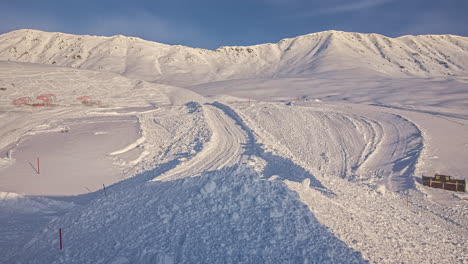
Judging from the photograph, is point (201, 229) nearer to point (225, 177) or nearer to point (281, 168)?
point (225, 177)

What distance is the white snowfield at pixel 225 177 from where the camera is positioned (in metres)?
6.23

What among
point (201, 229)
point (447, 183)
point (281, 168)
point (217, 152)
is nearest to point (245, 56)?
point (217, 152)

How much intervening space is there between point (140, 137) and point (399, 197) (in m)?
13.5

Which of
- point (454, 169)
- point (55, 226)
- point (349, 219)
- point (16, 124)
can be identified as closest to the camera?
point (349, 219)

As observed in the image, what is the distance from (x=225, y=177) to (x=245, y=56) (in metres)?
83.8

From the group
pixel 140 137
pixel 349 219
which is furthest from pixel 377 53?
pixel 349 219

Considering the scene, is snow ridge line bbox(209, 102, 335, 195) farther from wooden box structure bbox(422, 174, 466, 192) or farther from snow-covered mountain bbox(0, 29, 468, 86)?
snow-covered mountain bbox(0, 29, 468, 86)

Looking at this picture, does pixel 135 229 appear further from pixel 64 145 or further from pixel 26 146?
pixel 26 146

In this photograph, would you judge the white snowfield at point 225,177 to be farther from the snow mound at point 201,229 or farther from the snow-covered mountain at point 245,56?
the snow-covered mountain at point 245,56

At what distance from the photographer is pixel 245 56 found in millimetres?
88688

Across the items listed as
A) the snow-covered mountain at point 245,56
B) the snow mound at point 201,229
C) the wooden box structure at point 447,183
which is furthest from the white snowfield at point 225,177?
the snow-covered mountain at point 245,56

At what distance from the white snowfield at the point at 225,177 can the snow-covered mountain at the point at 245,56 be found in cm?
3582

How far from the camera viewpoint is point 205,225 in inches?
260

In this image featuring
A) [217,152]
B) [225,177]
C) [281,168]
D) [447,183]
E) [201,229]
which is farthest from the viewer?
[217,152]
